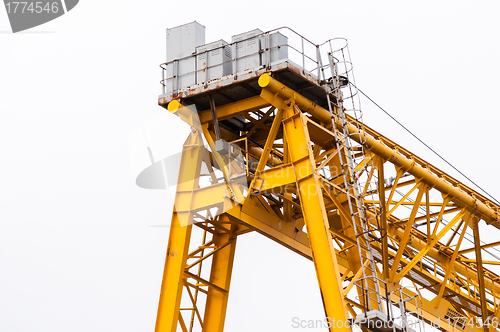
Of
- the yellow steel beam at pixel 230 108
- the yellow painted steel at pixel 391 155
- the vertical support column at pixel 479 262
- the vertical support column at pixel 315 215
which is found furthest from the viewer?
the vertical support column at pixel 479 262

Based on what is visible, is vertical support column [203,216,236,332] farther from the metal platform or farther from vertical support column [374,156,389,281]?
vertical support column [374,156,389,281]

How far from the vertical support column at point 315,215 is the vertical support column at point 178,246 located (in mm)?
2720

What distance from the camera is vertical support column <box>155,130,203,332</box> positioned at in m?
20.6

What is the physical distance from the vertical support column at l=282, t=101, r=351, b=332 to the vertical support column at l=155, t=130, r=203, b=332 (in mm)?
2720

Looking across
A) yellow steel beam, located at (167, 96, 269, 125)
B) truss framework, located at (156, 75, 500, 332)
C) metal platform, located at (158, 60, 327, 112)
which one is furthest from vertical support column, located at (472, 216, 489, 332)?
yellow steel beam, located at (167, 96, 269, 125)

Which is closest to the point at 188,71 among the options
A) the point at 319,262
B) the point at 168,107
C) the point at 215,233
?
the point at 168,107

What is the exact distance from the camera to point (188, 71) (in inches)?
864

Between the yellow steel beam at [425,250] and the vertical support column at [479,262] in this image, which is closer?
the yellow steel beam at [425,250]

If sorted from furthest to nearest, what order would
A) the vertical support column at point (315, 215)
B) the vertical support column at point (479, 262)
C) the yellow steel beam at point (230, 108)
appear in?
the vertical support column at point (479, 262) → the yellow steel beam at point (230, 108) → the vertical support column at point (315, 215)

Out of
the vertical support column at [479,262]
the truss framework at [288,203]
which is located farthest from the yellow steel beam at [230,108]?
the vertical support column at [479,262]

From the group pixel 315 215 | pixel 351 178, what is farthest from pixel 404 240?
pixel 315 215

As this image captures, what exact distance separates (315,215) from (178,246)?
3.86 m

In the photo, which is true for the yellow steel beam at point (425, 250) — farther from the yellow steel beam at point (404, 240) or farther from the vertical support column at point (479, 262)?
the vertical support column at point (479, 262)

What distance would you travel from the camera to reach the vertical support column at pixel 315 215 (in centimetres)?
1834
